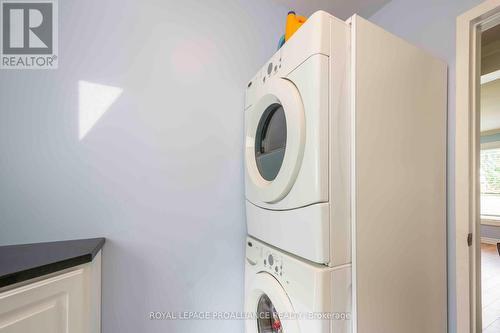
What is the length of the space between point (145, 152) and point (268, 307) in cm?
102

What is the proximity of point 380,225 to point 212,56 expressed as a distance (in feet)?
3.96

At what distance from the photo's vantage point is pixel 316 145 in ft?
2.17

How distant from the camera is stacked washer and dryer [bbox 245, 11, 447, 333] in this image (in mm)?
669

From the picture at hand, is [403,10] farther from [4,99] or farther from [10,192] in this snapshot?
[10,192]

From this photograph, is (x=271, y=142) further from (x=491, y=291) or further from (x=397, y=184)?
(x=491, y=291)

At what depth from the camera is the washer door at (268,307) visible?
76 cm

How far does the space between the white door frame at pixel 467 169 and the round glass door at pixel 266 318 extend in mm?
874

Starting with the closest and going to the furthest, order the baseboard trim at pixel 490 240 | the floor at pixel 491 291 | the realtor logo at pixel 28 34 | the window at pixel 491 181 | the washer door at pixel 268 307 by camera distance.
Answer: the washer door at pixel 268 307 < the realtor logo at pixel 28 34 < the floor at pixel 491 291 < the baseboard trim at pixel 490 240 < the window at pixel 491 181

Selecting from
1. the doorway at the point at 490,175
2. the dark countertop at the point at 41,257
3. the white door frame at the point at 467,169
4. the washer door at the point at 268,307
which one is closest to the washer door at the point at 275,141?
the washer door at the point at 268,307

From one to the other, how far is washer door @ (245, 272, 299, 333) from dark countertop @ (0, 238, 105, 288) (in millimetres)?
708

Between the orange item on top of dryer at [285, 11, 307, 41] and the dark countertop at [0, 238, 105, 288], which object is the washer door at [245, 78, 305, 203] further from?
the dark countertop at [0, 238, 105, 288]

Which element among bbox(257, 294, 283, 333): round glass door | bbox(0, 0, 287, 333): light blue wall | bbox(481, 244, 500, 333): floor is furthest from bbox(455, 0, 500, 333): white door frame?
bbox(481, 244, 500, 333): floor

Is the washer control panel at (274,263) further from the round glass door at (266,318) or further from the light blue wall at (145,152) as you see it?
the light blue wall at (145,152)

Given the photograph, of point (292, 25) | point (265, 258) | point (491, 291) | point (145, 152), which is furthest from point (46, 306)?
point (491, 291)
